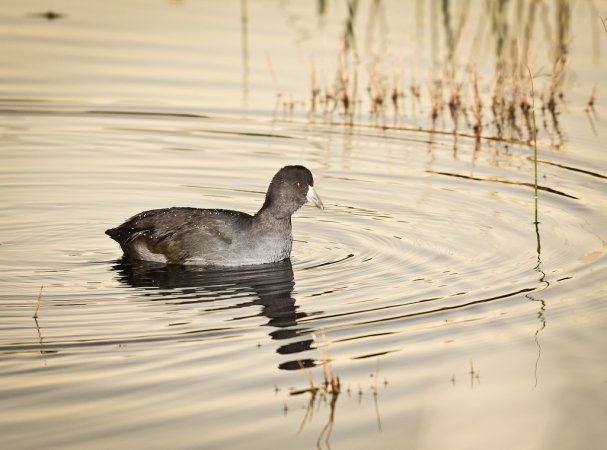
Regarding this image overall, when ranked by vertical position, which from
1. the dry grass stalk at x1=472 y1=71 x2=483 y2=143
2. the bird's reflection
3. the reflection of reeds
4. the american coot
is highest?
the dry grass stalk at x1=472 y1=71 x2=483 y2=143

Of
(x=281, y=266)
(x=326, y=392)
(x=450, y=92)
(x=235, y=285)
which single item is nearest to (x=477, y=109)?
(x=450, y=92)

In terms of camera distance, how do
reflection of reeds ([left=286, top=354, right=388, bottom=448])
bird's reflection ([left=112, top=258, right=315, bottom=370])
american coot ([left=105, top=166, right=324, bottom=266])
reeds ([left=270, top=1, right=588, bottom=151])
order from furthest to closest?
reeds ([left=270, top=1, right=588, bottom=151]) → american coot ([left=105, top=166, right=324, bottom=266]) → bird's reflection ([left=112, top=258, right=315, bottom=370]) → reflection of reeds ([left=286, top=354, right=388, bottom=448])

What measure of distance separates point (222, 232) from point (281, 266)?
0.61 m

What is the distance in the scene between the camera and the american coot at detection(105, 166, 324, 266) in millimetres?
10398

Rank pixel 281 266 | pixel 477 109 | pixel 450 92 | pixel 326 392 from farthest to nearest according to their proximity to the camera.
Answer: pixel 450 92 → pixel 477 109 → pixel 281 266 → pixel 326 392

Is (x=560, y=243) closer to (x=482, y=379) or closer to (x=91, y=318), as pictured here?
(x=482, y=379)

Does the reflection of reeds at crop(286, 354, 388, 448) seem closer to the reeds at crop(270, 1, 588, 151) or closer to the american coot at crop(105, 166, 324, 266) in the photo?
the american coot at crop(105, 166, 324, 266)

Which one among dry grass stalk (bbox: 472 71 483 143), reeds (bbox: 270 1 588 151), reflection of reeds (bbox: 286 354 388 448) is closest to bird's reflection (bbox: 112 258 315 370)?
reflection of reeds (bbox: 286 354 388 448)

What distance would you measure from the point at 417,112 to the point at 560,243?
17.0 feet

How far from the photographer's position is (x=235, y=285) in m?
9.69

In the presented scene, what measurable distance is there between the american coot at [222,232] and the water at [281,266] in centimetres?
19

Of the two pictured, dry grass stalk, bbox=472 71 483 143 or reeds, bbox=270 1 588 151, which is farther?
reeds, bbox=270 1 588 151

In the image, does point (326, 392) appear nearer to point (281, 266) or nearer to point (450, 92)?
point (281, 266)

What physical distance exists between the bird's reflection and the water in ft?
0.12
